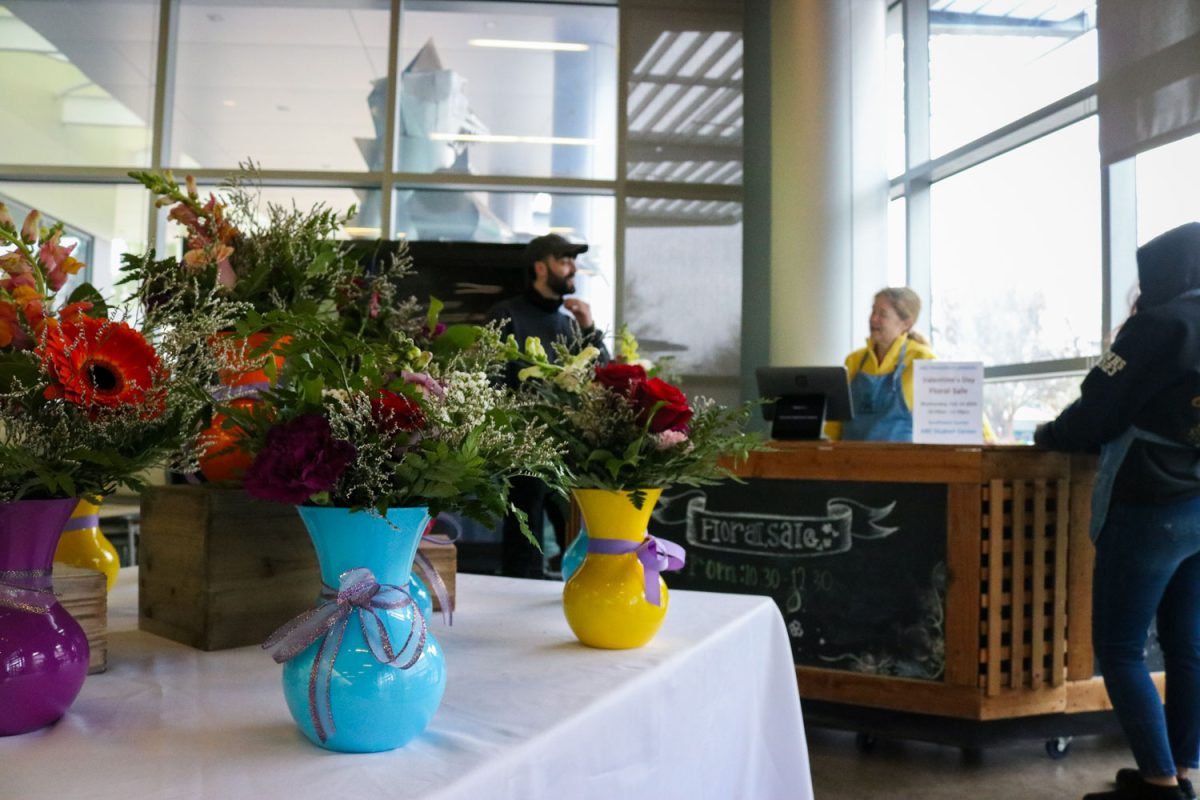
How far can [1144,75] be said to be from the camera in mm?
4223

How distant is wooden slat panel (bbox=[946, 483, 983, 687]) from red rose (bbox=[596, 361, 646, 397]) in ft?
7.04

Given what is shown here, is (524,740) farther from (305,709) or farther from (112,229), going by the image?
(112,229)

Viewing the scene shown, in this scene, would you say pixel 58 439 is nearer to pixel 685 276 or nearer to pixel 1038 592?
pixel 1038 592

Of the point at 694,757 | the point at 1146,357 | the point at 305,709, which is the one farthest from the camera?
the point at 1146,357

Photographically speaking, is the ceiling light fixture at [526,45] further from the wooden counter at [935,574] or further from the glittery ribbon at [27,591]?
the glittery ribbon at [27,591]

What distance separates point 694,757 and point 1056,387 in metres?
4.39

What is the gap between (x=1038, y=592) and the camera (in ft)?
9.78

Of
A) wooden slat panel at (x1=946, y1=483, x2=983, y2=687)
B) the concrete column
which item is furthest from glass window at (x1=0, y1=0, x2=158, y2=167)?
wooden slat panel at (x1=946, y1=483, x2=983, y2=687)

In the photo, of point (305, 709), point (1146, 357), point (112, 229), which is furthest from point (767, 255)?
point (305, 709)

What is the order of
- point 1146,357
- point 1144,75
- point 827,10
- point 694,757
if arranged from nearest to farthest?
point 694,757 < point 1146,357 < point 1144,75 < point 827,10

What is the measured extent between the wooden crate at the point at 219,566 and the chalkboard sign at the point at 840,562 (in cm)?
212

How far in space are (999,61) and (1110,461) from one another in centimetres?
350

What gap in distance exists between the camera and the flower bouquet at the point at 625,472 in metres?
1.12

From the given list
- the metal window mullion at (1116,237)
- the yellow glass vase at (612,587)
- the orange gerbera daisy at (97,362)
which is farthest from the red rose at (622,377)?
the metal window mullion at (1116,237)
